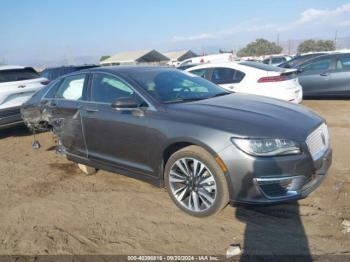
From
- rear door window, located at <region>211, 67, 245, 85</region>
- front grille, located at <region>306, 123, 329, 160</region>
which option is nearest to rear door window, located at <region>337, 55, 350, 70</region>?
rear door window, located at <region>211, 67, 245, 85</region>

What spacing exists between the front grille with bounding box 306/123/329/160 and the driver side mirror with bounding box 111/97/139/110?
1.94 metres

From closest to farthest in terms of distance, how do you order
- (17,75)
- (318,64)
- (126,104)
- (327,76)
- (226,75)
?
(126,104) < (17,75) < (226,75) < (327,76) < (318,64)

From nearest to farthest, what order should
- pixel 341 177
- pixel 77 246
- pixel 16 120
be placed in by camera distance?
pixel 77 246, pixel 341 177, pixel 16 120

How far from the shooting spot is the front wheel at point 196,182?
3605 mm

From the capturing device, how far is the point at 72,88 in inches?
214

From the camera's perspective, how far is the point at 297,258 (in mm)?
3098

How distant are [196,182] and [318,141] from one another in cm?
137

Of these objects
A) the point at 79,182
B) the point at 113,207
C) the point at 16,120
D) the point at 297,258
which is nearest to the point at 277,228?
the point at 297,258

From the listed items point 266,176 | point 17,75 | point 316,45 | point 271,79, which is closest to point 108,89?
point 266,176

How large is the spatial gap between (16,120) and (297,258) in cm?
652

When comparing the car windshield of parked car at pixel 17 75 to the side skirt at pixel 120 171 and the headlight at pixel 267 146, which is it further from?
the headlight at pixel 267 146

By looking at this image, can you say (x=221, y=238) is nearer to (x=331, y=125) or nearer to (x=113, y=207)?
(x=113, y=207)

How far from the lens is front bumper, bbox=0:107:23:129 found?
7.46 metres

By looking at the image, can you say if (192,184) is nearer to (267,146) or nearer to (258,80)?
(267,146)
